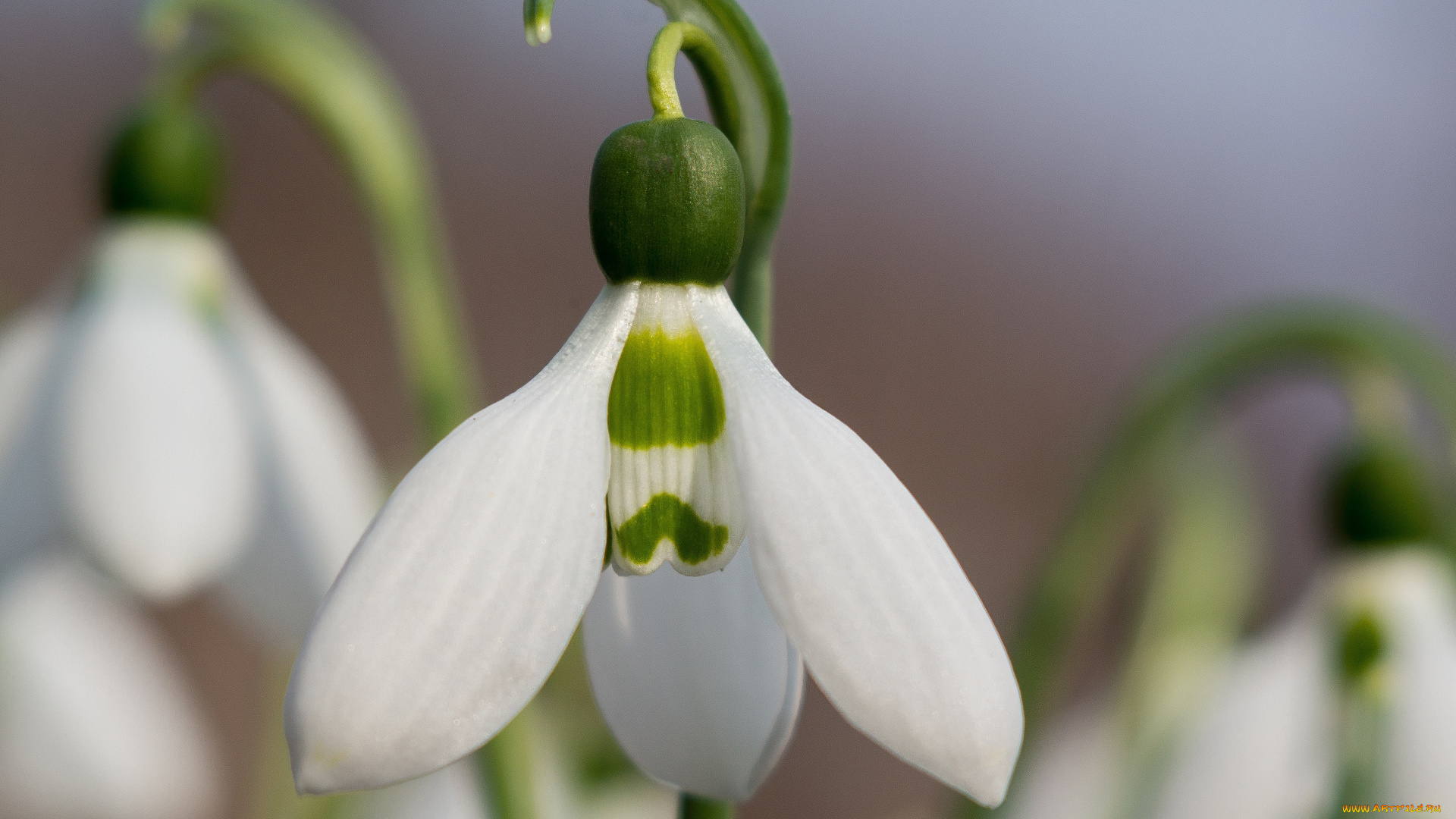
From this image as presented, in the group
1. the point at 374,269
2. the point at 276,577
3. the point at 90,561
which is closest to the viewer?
the point at 90,561

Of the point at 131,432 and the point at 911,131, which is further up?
the point at 911,131

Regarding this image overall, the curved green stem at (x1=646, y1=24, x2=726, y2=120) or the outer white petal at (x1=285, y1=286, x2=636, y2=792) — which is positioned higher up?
the curved green stem at (x1=646, y1=24, x2=726, y2=120)

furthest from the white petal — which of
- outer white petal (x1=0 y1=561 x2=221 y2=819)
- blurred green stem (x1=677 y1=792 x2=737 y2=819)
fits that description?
outer white petal (x1=0 y1=561 x2=221 y2=819)

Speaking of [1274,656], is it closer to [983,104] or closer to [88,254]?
[88,254]

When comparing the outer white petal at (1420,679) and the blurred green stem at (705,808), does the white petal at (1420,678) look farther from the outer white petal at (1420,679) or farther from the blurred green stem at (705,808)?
the blurred green stem at (705,808)

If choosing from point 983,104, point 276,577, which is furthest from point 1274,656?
point 983,104

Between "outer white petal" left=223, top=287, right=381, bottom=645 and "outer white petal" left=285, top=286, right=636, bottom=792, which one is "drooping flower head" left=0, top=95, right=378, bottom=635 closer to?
"outer white petal" left=223, top=287, right=381, bottom=645

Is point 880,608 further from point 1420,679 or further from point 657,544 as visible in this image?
point 1420,679

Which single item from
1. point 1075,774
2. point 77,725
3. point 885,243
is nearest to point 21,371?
point 77,725

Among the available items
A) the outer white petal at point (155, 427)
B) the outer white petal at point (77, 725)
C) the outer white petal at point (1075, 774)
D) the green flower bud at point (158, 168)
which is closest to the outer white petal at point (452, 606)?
the outer white petal at point (155, 427)
